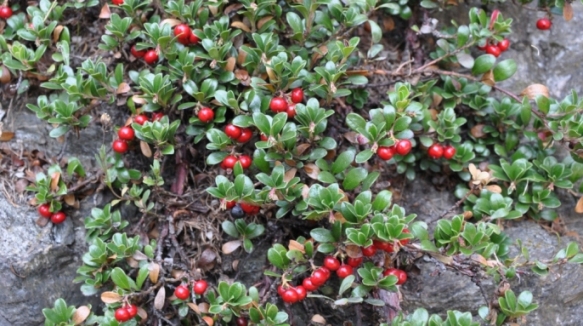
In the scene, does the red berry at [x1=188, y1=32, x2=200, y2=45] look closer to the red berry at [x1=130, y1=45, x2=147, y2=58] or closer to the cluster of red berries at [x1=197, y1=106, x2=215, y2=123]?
the red berry at [x1=130, y1=45, x2=147, y2=58]

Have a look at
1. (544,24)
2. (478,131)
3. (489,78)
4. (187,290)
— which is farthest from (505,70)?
(187,290)

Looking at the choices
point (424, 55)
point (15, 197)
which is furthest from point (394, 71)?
point (15, 197)

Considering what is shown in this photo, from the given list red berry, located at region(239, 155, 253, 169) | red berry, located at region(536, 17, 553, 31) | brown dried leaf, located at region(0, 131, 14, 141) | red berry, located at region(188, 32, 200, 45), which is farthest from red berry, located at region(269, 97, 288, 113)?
red berry, located at region(536, 17, 553, 31)

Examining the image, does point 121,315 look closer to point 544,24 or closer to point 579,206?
point 579,206

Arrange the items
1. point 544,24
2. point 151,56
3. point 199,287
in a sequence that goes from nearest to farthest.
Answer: point 199,287 → point 151,56 → point 544,24

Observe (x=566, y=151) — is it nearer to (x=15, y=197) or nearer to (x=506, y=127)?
(x=506, y=127)

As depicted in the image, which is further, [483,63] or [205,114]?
[483,63]

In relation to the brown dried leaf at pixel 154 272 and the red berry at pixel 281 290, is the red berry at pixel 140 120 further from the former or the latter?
the red berry at pixel 281 290
